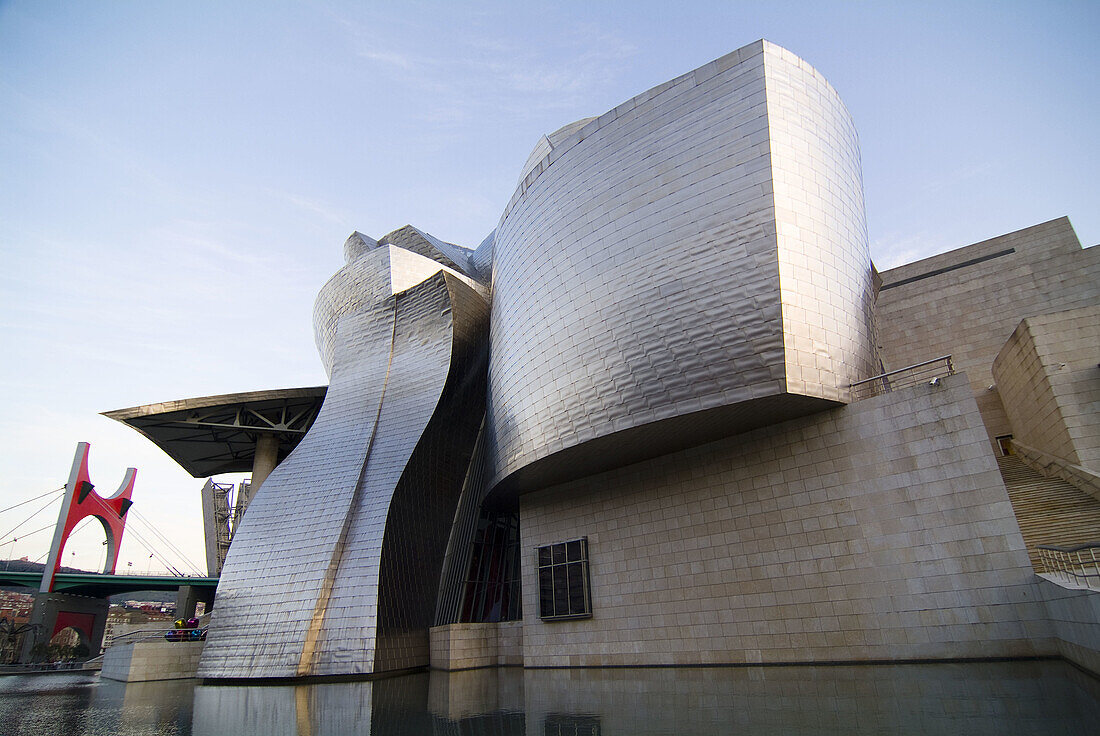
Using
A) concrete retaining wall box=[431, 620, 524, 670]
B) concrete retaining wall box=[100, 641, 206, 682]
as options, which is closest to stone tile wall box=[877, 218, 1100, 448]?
concrete retaining wall box=[431, 620, 524, 670]

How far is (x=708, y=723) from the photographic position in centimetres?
577

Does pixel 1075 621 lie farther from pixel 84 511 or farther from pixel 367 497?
pixel 84 511

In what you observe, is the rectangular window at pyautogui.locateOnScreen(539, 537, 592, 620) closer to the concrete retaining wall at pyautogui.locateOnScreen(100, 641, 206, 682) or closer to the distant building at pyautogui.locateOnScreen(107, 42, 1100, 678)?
the distant building at pyautogui.locateOnScreen(107, 42, 1100, 678)

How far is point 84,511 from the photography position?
3516cm

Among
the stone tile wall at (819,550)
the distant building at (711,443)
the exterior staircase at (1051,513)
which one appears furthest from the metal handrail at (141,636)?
the exterior staircase at (1051,513)

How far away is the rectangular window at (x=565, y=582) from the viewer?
15.1 meters

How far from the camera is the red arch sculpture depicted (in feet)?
108

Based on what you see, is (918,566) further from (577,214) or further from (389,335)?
(389,335)

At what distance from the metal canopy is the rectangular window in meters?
14.1

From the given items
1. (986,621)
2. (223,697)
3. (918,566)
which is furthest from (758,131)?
(223,697)

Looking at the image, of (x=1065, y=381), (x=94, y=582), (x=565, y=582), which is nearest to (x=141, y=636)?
(x=565, y=582)

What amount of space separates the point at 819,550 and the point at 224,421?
23.7m

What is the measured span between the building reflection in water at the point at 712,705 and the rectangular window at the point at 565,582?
9.75 ft

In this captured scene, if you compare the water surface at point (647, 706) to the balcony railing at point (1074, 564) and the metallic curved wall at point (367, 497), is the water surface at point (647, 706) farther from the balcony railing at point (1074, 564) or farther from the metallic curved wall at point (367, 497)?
the metallic curved wall at point (367, 497)
